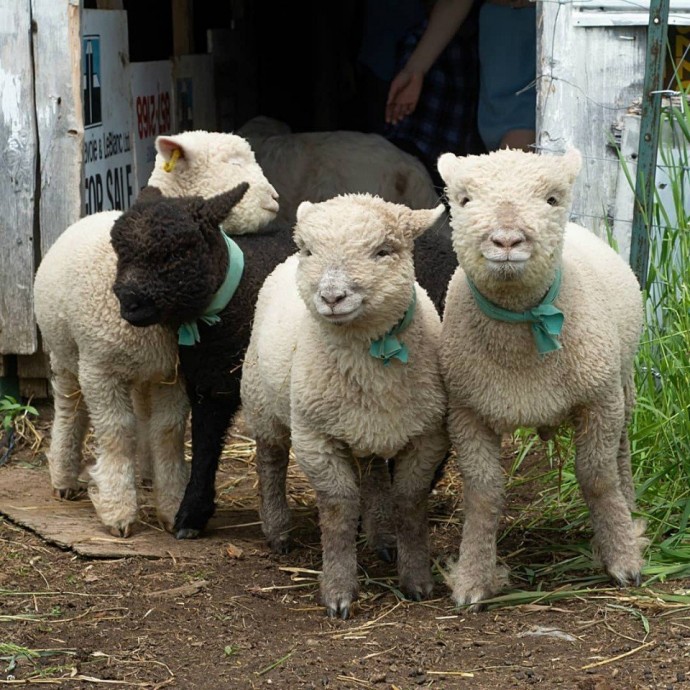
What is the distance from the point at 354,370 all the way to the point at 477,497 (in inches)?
25.1

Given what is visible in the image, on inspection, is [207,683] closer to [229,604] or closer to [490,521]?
[229,604]

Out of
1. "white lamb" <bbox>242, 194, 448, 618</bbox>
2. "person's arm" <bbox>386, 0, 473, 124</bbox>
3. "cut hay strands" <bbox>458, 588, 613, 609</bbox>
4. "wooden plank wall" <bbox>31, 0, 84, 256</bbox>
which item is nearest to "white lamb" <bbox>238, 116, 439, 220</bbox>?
"person's arm" <bbox>386, 0, 473, 124</bbox>

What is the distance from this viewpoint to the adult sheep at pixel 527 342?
162 inches

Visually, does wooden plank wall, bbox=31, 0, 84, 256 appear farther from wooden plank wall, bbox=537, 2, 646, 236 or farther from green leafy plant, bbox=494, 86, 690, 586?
green leafy plant, bbox=494, 86, 690, 586

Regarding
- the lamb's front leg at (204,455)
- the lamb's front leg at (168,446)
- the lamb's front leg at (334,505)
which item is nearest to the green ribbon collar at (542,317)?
the lamb's front leg at (334,505)

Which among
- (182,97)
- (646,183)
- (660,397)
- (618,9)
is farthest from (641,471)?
(182,97)

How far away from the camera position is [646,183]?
581 centimetres

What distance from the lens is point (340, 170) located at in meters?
8.66

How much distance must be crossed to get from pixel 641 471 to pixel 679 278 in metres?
0.86

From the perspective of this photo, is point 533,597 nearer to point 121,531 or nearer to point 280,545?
point 280,545

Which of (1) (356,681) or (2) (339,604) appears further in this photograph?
(2) (339,604)

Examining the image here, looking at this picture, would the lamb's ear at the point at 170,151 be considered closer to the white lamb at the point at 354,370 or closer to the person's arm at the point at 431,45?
the white lamb at the point at 354,370

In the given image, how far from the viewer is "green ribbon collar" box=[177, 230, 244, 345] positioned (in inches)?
205


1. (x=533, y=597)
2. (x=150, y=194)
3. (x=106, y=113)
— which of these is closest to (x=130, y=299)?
(x=150, y=194)
